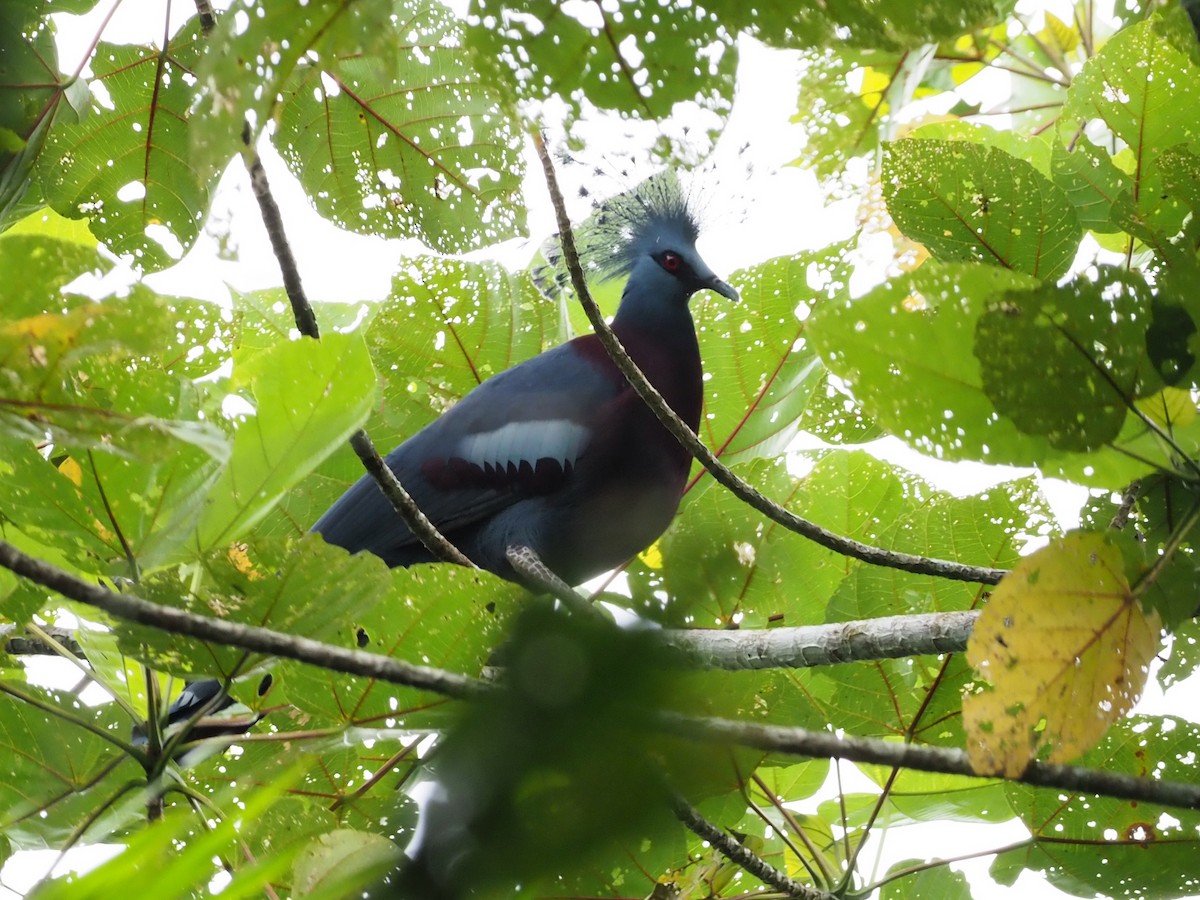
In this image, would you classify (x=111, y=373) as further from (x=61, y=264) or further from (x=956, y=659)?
(x=956, y=659)

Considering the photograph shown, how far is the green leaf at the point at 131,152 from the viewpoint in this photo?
1403 millimetres

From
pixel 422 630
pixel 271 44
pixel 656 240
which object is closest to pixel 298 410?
pixel 422 630

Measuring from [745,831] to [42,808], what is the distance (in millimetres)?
1101

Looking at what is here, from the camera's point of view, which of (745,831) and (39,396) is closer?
(39,396)

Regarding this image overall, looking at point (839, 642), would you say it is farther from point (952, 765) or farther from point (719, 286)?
point (719, 286)

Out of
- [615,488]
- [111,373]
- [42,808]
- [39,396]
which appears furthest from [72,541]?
[615,488]

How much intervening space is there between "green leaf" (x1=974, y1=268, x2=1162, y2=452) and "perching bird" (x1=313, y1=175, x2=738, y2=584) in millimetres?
1642

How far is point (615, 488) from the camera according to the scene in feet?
7.96

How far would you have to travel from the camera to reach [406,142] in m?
1.42

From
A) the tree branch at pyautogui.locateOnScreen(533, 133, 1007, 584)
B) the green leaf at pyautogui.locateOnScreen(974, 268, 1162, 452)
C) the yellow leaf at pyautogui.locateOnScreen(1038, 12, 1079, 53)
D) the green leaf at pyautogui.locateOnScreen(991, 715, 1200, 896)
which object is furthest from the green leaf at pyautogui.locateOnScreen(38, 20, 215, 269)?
the yellow leaf at pyautogui.locateOnScreen(1038, 12, 1079, 53)

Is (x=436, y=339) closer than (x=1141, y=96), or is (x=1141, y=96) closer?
(x=1141, y=96)

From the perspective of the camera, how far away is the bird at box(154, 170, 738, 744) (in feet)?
7.87

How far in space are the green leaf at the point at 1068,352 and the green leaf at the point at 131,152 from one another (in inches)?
43.2

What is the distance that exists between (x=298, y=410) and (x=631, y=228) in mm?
2225
